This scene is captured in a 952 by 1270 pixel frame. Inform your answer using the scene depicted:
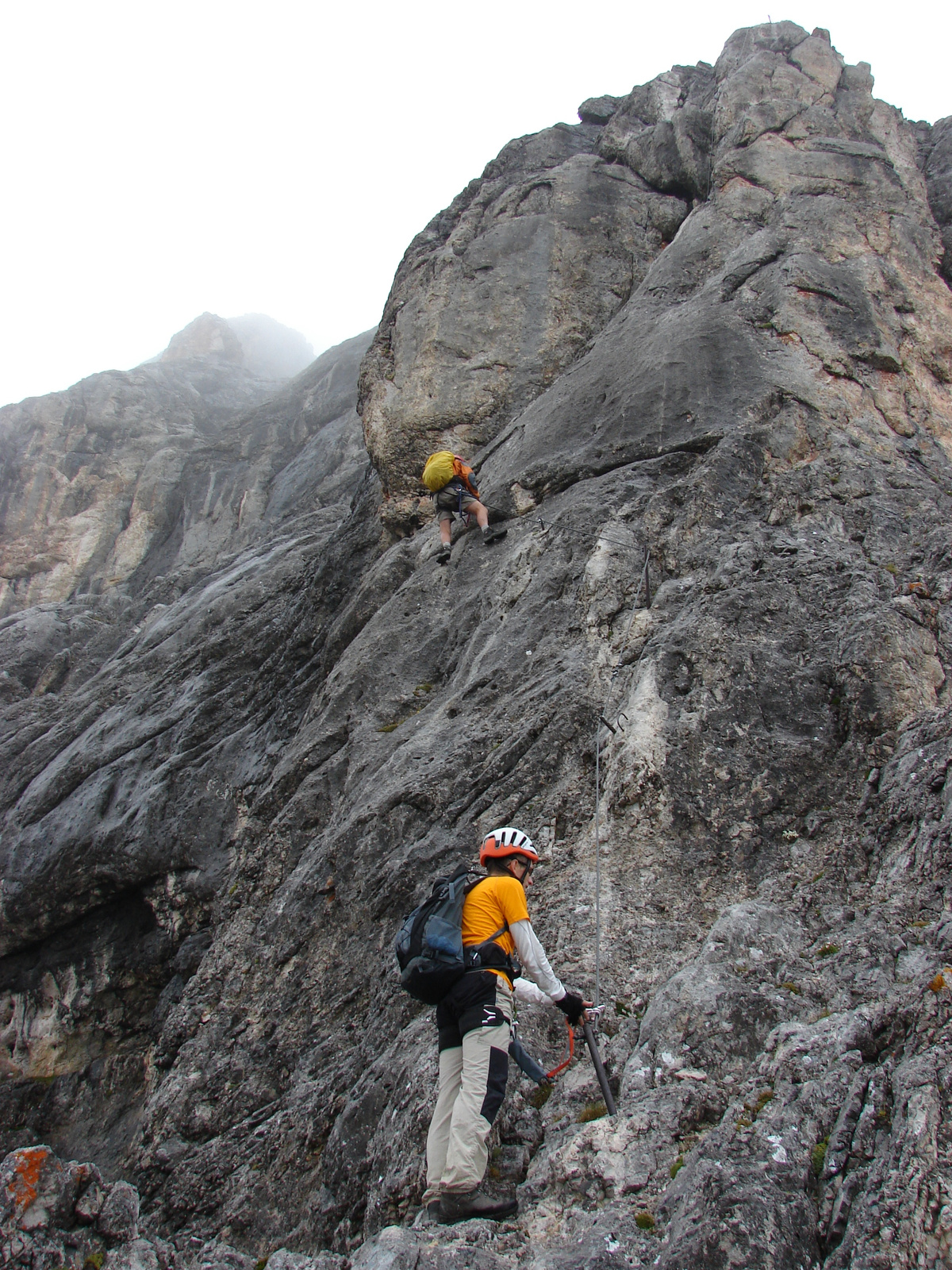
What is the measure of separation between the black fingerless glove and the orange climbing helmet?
101 centimetres

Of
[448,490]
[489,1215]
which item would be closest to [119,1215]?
[489,1215]

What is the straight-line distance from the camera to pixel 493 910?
19.1 feet

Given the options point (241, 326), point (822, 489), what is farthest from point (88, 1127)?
point (241, 326)

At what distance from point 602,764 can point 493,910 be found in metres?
2.74

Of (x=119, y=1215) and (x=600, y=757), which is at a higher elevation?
(x=600, y=757)

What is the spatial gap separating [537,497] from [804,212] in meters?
7.93

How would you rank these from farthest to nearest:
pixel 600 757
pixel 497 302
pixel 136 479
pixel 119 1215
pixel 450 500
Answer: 1. pixel 136 479
2. pixel 497 302
3. pixel 450 500
4. pixel 600 757
5. pixel 119 1215

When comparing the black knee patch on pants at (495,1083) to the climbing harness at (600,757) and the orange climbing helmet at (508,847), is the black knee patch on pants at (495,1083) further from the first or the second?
the orange climbing helmet at (508,847)

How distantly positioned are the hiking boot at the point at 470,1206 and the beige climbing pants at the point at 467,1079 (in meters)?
0.05

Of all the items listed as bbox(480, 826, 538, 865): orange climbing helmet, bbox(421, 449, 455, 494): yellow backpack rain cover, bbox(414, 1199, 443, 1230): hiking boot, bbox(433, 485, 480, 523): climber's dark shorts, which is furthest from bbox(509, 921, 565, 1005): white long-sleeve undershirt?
bbox(421, 449, 455, 494): yellow backpack rain cover

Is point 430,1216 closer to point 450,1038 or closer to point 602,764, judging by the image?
point 450,1038

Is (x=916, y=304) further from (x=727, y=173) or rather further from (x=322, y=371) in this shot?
Answer: (x=322, y=371)

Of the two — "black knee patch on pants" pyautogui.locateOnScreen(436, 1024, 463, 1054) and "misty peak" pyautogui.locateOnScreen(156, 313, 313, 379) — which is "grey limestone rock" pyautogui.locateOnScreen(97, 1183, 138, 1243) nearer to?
"black knee patch on pants" pyautogui.locateOnScreen(436, 1024, 463, 1054)

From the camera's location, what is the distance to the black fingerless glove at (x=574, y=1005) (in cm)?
557
